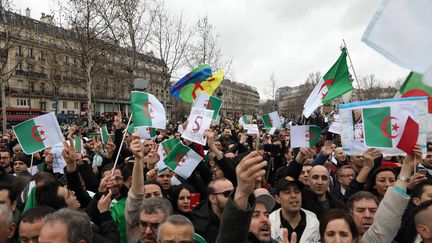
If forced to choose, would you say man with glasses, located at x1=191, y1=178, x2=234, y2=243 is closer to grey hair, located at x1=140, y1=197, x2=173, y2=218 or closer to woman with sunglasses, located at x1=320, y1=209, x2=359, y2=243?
grey hair, located at x1=140, y1=197, x2=173, y2=218

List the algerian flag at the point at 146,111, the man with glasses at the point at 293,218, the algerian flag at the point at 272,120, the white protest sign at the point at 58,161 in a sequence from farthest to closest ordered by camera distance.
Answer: the algerian flag at the point at 272,120 → the white protest sign at the point at 58,161 → the algerian flag at the point at 146,111 → the man with glasses at the point at 293,218

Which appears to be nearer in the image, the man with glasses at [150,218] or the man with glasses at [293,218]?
the man with glasses at [150,218]

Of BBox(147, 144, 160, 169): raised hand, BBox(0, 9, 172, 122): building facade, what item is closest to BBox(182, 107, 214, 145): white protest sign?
BBox(147, 144, 160, 169): raised hand

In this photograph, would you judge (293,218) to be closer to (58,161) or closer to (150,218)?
(150,218)

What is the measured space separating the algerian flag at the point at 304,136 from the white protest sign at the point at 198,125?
136 centimetres

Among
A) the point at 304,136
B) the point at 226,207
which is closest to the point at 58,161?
the point at 304,136

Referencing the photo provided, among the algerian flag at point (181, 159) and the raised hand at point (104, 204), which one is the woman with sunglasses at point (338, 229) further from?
the algerian flag at point (181, 159)

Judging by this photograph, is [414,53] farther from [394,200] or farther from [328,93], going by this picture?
[328,93]

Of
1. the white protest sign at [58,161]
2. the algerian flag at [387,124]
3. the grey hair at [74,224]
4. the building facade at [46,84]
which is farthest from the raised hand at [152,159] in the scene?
the building facade at [46,84]

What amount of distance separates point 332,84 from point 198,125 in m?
2.30

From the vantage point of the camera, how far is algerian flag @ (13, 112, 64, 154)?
5.42 meters

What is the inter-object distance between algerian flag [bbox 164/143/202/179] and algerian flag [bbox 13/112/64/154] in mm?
1626

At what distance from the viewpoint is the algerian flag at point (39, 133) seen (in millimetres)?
5418

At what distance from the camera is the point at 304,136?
18.5 ft
